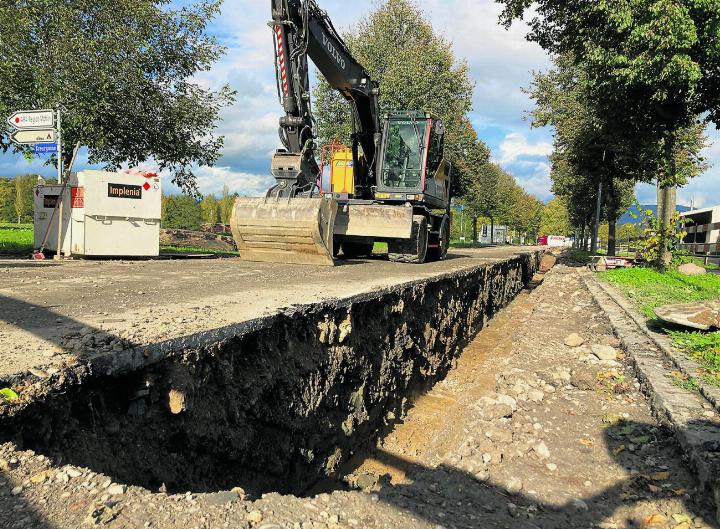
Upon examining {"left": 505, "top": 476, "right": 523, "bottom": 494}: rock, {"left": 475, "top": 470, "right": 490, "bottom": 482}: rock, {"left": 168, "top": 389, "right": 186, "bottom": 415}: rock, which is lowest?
{"left": 475, "top": 470, "right": 490, "bottom": 482}: rock

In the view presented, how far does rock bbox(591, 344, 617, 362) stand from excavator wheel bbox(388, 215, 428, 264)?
16.8 feet

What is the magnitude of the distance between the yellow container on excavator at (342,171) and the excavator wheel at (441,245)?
112 inches

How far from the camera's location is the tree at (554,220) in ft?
240

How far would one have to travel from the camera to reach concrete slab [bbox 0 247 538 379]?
2.76m

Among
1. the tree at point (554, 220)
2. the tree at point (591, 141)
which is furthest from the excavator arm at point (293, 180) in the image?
the tree at point (554, 220)

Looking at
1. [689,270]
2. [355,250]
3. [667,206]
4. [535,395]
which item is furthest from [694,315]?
[667,206]

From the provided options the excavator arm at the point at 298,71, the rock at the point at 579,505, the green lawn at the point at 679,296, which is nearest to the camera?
the rock at the point at 579,505

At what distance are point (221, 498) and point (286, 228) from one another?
641cm

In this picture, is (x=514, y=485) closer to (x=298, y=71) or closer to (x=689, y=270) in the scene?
(x=298, y=71)

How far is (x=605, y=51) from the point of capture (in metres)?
13.2

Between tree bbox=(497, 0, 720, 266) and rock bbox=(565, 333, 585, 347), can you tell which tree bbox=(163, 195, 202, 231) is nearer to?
tree bbox=(497, 0, 720, 266)

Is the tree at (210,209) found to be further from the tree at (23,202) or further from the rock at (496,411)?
the rock at (496,411)

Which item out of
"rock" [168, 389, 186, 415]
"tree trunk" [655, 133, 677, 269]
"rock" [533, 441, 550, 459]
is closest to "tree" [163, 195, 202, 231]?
"tree trunk" [655, 133, 677, 269]

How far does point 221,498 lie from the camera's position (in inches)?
86.3
